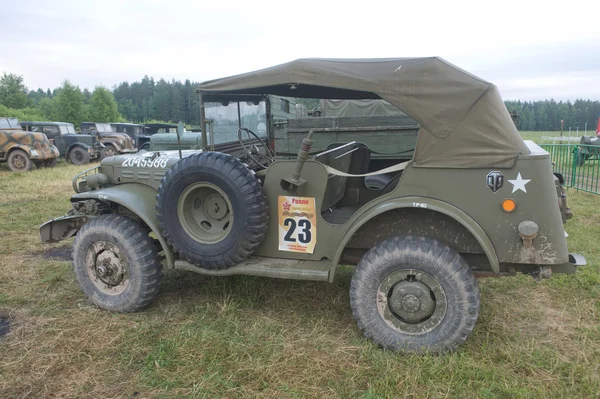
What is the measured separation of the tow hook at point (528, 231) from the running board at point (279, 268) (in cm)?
135

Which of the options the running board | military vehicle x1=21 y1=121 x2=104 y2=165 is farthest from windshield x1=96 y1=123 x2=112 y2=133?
the running board

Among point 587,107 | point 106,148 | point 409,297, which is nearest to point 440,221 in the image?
point 409,297

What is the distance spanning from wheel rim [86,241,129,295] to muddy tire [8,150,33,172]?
14932mm

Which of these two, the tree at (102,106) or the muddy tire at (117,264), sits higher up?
the tree at (102,106)

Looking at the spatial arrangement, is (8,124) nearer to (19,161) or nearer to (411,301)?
(19,161)

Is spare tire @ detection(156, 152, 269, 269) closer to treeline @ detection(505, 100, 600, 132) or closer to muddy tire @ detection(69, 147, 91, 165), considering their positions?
muddy tire @ detection(69, 147, 91, 165)

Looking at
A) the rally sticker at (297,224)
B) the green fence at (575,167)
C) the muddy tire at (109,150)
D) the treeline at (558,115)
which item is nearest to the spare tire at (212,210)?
the rally sticker at (297,224)

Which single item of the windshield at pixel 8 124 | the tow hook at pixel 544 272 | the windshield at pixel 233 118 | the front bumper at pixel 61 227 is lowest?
the tow hook at pixel 544 272

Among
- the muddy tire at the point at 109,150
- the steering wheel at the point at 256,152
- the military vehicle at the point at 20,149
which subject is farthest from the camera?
the muddy tire at the point at 109,150

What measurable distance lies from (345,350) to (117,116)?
205 ft

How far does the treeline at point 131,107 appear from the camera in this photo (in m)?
53.8

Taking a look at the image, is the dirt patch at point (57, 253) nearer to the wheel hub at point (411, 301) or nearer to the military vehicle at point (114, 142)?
the wheel hub at point (411, 301)

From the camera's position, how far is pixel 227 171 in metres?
3.34

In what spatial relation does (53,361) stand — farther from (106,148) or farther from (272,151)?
(106,148)
